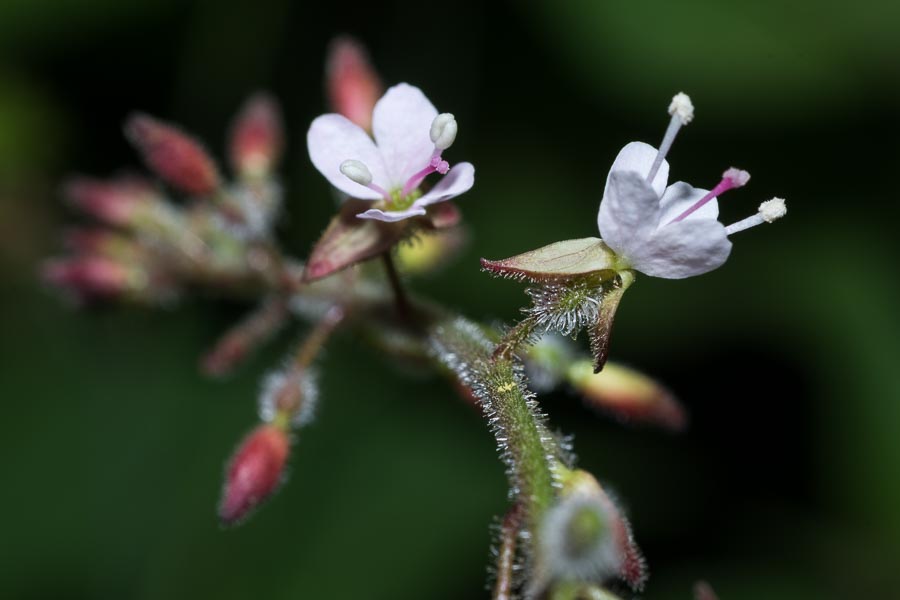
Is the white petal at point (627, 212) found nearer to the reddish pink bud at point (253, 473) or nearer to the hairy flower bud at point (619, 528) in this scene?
the hairy flower bud at point (619, 528)

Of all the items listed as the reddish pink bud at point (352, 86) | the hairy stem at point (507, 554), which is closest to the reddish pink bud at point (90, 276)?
the reddish pink bud at point (352, 86)

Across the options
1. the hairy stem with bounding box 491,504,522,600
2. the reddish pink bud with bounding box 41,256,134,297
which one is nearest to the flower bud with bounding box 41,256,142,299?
the reddish pink bud with bounding box 41,256,134,297

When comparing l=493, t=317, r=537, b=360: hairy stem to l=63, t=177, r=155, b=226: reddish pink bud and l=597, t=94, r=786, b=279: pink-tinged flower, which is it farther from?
l=63, t=177, r=155, b=226: reddish pink bud

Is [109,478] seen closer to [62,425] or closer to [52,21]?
[62,425]

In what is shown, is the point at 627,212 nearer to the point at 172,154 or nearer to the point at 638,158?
the point at 638,158

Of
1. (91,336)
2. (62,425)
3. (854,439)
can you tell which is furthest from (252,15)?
(854,439)
